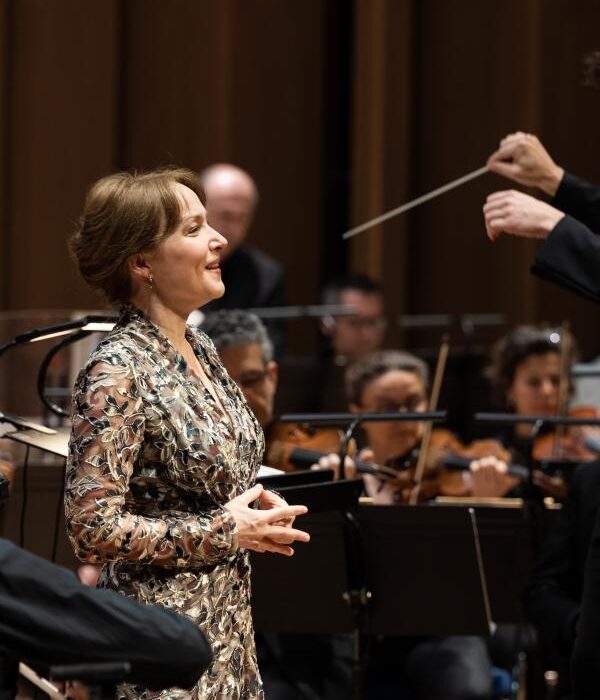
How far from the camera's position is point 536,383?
15.6 ft

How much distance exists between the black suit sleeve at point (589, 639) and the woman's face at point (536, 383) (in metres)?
2.17

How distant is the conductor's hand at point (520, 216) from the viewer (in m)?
2.58

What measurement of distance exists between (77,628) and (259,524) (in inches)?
22.1

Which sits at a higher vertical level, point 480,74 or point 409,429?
point 480,74

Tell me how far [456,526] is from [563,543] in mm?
256

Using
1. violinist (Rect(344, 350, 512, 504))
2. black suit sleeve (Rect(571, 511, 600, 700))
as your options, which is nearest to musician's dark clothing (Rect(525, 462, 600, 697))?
black suit sleeve (Rect(571, 511, 600, 700))

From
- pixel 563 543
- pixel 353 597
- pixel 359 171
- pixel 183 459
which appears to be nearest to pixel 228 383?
pixel 183 459

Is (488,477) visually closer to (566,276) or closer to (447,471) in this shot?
(447,471)

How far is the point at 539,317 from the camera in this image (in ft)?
21.4

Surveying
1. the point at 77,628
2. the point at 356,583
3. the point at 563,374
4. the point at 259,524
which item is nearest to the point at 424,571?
the point at 356,583

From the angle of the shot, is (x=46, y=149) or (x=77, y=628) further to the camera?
(x=46, y=149)

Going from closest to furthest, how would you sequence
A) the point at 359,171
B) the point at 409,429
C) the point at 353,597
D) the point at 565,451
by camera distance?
the point at 353,597, the point at 409,429, the point at 565,451, the point at 359,171

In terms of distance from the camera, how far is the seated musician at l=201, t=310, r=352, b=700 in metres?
3.30

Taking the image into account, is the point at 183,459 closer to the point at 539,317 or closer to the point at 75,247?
the point at 75,247
